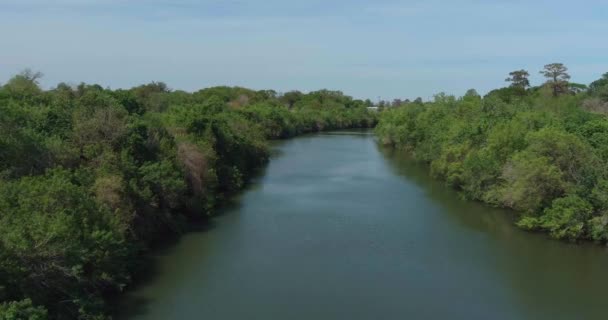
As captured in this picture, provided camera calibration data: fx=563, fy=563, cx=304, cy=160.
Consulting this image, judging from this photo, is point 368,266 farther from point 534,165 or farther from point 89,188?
point 89,188

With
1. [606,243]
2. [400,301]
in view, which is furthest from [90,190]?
[606,243]

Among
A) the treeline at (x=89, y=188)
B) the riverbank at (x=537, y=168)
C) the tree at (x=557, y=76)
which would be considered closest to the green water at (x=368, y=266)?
the riverbank at (x=537, y=168)

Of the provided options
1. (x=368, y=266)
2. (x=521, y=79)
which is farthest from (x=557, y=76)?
(x=368, y=266)

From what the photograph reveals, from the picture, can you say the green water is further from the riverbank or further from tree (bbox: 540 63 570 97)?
tree (bbox: 540 63 570 97)

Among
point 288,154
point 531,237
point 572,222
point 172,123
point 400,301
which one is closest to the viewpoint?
point 400,301

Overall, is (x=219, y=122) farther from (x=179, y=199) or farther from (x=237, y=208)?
(x=179, y=199)

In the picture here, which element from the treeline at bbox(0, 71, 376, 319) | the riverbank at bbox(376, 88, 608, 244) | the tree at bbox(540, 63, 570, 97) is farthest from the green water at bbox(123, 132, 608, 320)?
the tree at bbox(540, 63, 570, 97)

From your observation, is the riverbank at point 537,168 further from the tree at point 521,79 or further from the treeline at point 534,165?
the tree at point 521,79
